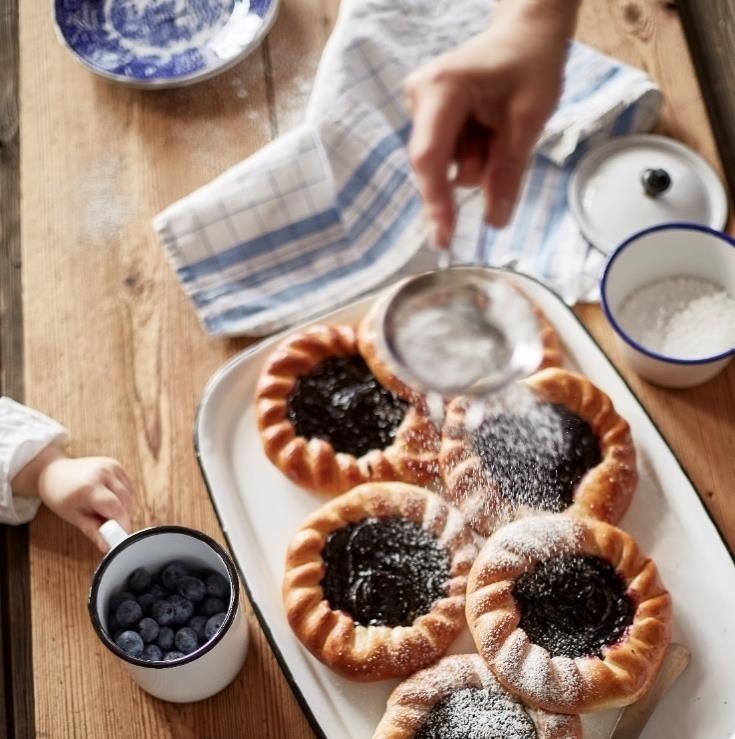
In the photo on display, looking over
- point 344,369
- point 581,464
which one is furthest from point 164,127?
point 581,464

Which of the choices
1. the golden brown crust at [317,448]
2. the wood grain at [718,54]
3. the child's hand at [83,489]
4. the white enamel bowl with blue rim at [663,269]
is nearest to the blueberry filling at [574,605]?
the golden brown crust at [317,448]

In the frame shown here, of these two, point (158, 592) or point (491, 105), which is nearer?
point (491, 105)

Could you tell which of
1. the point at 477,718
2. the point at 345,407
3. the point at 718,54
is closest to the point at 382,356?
the point at 345,407

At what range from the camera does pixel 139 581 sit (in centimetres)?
121

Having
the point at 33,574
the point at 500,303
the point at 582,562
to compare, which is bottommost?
the point at 582,562

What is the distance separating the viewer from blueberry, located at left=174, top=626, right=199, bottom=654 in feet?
3.87

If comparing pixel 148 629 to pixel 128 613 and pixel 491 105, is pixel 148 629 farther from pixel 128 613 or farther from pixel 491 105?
pixel 491 105

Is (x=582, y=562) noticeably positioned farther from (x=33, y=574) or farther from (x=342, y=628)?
(x=33, y=574)

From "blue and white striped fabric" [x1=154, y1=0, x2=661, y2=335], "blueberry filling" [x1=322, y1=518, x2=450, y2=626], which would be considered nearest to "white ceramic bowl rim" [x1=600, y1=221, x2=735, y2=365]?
"blue and white striped fabric" [x1=154, y1=0, x2=661, y2=335]

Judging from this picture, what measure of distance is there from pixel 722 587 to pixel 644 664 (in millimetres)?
175

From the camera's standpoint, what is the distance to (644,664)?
1179mm

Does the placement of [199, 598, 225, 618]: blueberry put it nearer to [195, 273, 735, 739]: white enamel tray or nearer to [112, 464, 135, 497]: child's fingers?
[195, 273, 735, 739]: white enamel tray

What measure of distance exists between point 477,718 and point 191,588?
1.15 ft

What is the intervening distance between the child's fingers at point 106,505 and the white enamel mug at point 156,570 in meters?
0.11
